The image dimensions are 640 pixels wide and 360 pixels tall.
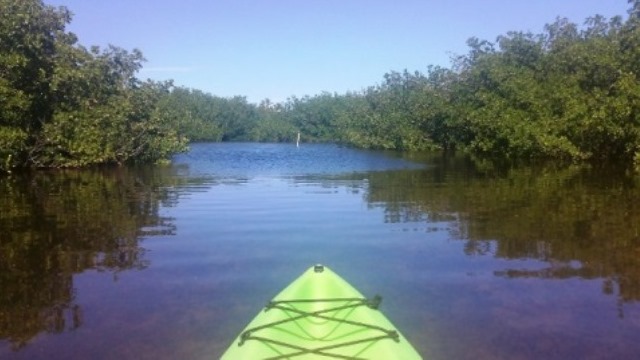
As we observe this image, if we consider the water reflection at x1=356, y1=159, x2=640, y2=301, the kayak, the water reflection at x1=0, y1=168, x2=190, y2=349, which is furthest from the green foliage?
the kayak

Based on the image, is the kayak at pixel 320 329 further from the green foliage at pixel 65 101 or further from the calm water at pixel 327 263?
the green foliage at pixel 65 101

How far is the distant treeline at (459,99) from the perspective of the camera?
26.1 metres

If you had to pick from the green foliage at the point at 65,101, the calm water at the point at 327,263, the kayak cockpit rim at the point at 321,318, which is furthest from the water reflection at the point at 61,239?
the green foliage at the point at 65,101

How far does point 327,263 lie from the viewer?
9.30 meters

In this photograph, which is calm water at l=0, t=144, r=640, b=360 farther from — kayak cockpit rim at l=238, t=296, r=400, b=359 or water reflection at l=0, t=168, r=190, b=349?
kayak cockpit rim at l=238, t=296, r=400, b=359

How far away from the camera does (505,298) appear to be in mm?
7230

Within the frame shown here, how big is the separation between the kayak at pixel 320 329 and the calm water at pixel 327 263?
949mm

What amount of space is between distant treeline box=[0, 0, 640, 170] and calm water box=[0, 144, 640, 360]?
1019cm

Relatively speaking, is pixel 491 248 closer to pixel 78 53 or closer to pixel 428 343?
pixel 428 343

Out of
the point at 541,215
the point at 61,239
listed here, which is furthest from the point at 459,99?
the point at 61,239

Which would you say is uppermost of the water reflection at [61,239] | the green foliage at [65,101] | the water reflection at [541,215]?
the green foliage at [65,101]

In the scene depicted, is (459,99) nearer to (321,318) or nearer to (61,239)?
(61,239)

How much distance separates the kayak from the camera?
4.26m

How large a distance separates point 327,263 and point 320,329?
4.50 metres
